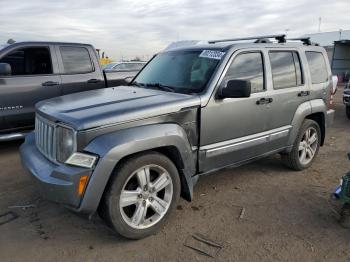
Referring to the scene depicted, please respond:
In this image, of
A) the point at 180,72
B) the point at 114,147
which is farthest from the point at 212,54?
the point at 114,147

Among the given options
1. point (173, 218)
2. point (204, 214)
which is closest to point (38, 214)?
point (173, 218)

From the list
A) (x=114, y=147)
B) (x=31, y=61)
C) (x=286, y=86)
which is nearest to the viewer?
(x=114, y=147)

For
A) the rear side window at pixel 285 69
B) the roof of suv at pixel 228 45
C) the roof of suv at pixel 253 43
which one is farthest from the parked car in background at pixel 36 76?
the rear side window at pixel 285 69

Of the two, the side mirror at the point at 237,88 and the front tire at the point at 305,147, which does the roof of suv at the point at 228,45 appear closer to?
the side mirror at the point at 237,88

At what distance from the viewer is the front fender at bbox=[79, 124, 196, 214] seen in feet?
9.82

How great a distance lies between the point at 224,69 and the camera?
4.01m

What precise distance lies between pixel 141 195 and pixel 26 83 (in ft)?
12.7

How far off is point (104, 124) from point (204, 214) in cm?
158

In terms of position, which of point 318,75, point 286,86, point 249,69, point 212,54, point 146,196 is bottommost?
point 146,196

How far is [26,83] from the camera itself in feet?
20.4

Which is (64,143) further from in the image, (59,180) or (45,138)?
(45,138)

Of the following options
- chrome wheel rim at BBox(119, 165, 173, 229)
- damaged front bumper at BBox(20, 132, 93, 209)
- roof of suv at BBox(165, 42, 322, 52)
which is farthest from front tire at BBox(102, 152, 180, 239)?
roof of suv at BBox(165, 42, 322, 52)

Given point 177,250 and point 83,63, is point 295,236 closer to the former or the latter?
point 177,250

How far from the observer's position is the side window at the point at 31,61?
21.5ft
